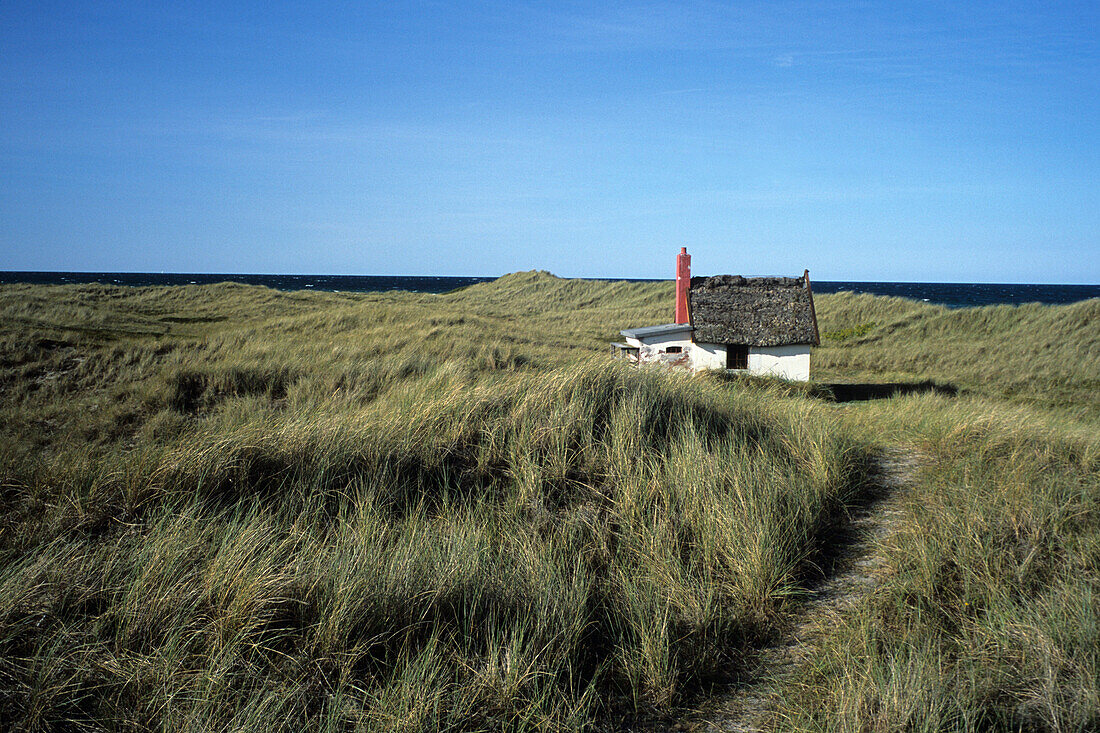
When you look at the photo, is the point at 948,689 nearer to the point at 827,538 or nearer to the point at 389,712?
the point at 827,538

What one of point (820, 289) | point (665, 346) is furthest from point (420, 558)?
point (820, 289)

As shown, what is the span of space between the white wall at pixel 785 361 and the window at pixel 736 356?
0.28m

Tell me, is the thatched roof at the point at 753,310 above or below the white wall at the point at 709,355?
above

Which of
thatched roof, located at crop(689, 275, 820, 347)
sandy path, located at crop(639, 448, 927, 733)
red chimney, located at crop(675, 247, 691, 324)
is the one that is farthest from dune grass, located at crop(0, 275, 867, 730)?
red chimney, located at crop(675, 247, 691, 324)

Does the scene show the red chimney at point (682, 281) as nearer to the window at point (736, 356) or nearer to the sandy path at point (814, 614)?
the window at point (736, 356)

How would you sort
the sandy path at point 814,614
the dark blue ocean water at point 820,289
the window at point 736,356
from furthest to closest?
the dark blue ocean water at point 820,289 → the window at point 736,356 → the sandy path at point 814,614

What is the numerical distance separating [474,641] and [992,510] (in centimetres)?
393

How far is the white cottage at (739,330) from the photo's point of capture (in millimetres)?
17875

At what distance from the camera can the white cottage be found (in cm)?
1788

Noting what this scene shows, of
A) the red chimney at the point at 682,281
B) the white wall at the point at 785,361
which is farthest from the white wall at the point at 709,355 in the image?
the red chimney at the point at 682,281

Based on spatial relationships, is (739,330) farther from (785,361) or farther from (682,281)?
(682,281)

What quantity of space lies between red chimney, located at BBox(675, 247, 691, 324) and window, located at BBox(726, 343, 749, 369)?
2.10m

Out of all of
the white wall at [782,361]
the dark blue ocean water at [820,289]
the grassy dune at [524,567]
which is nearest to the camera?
the grassy dune at [524,567]

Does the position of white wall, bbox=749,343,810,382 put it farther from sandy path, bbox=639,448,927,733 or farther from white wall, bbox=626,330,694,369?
sandy path, bbox=639,448,927,733
